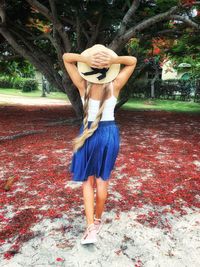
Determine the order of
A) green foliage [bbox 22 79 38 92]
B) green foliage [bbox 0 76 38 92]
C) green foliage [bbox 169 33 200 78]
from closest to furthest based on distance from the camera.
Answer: green foliage [bbox 169 33 200 78]
green foliage [bbox 22 79 38 92]
green foliage [bbox 0 76 38 92]

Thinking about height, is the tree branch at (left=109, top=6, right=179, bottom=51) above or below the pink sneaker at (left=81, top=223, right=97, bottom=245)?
above

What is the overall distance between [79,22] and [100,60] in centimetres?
785

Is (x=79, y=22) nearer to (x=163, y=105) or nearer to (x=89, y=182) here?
(x=89, y=182)

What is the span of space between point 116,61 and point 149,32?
978 centimetres

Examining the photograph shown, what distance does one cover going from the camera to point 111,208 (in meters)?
4.59

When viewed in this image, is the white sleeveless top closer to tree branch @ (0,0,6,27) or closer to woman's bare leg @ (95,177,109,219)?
woman's bare leg @ (95,177,109,219)

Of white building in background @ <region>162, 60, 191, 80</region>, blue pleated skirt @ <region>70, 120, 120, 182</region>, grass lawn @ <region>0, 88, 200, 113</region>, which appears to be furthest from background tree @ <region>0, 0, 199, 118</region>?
white building in background @ <region>162, 60, 191, 80</region>

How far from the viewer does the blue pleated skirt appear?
338 cm

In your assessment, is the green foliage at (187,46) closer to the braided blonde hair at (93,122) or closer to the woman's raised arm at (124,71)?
the woman's raised arm at (124,71)

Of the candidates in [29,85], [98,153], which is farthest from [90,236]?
[29,85]

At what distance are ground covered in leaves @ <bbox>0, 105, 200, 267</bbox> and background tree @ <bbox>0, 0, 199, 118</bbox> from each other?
3.91 m

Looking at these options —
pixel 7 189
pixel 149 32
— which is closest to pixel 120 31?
pixel 149 32

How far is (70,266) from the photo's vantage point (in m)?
3.17

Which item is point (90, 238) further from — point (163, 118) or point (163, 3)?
point (163, 118)
